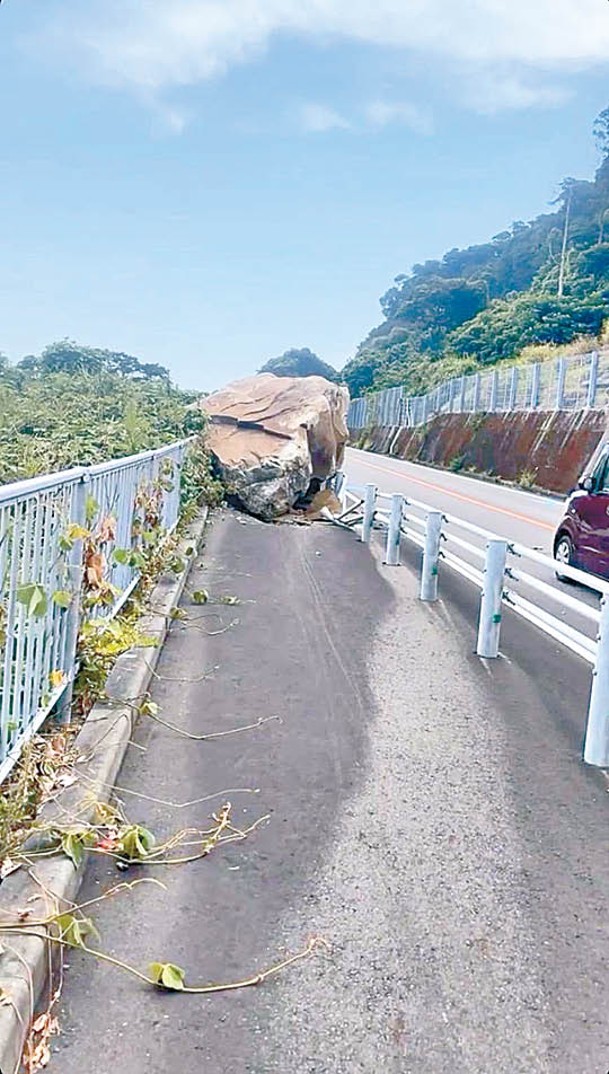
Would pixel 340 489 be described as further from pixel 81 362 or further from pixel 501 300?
pixel 501 300

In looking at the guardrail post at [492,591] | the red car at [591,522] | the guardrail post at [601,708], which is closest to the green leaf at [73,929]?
the guardrail post at [601,708]

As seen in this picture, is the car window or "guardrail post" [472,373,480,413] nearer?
the car window

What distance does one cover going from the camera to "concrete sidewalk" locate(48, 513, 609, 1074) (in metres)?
2.52

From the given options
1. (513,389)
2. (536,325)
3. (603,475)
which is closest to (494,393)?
(513,389)

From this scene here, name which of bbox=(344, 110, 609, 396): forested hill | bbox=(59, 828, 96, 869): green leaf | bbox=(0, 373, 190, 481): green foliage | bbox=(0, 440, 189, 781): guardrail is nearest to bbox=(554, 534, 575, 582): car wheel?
bbox=(0, 373, 190, 481): green foliage

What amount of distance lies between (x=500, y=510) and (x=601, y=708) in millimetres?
14697

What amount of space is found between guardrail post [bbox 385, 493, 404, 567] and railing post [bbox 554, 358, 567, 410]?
2162 centimetres

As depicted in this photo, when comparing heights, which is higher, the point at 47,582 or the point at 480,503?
the point at 47,582

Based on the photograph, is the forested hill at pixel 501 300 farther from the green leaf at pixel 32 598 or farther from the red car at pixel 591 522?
the green leaf at pixel 32 598

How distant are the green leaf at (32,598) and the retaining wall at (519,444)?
22006mm

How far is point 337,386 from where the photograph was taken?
1848 cm

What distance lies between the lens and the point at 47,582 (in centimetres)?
388

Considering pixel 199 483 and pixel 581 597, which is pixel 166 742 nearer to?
pixel 581 597

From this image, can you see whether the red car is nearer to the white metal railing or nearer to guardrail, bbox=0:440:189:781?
guardrail, bbox=0:440:189:781
